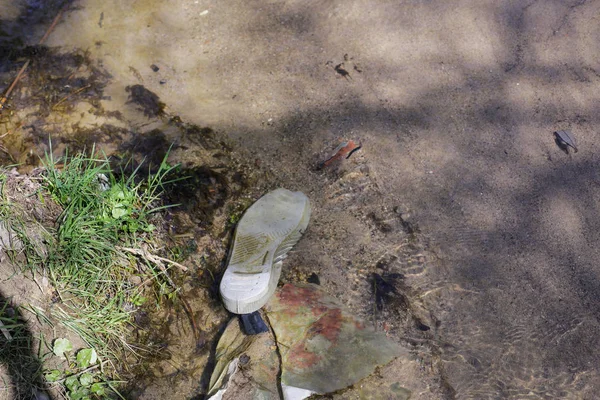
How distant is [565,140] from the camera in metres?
2.98

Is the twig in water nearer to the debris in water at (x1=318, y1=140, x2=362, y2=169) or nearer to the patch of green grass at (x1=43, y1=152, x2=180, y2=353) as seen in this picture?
the patch of green grass at (x1=43, y1=152, x2=180, y2=353)

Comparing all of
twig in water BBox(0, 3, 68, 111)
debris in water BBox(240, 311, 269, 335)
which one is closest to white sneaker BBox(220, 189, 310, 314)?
debris in water BBox(240, 311, 269, 335)

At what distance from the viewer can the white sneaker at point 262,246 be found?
7.61 feet

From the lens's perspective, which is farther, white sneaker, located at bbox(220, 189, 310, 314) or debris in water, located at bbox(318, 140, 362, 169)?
debris in water, located at bbox(318, 140, 362, 169)

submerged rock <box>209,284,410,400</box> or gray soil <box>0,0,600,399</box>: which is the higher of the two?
gray soil <box>0,0,600,399</box>

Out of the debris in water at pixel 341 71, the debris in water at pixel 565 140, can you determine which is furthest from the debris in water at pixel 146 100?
the debris in water at pixel 565 140

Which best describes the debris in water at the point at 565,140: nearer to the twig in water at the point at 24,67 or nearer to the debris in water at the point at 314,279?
the debris in water at the point at 314,279

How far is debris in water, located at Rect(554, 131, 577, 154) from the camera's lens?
297cm

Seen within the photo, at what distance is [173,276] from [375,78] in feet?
5.99

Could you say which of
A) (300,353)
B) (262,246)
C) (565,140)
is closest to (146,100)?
(262,246)

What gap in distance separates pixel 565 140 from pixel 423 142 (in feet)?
2.71

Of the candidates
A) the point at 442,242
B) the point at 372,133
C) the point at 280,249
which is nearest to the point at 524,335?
the point at 442,242

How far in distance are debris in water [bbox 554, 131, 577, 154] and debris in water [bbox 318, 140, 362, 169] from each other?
117cm

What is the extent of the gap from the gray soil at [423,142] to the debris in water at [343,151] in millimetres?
47
